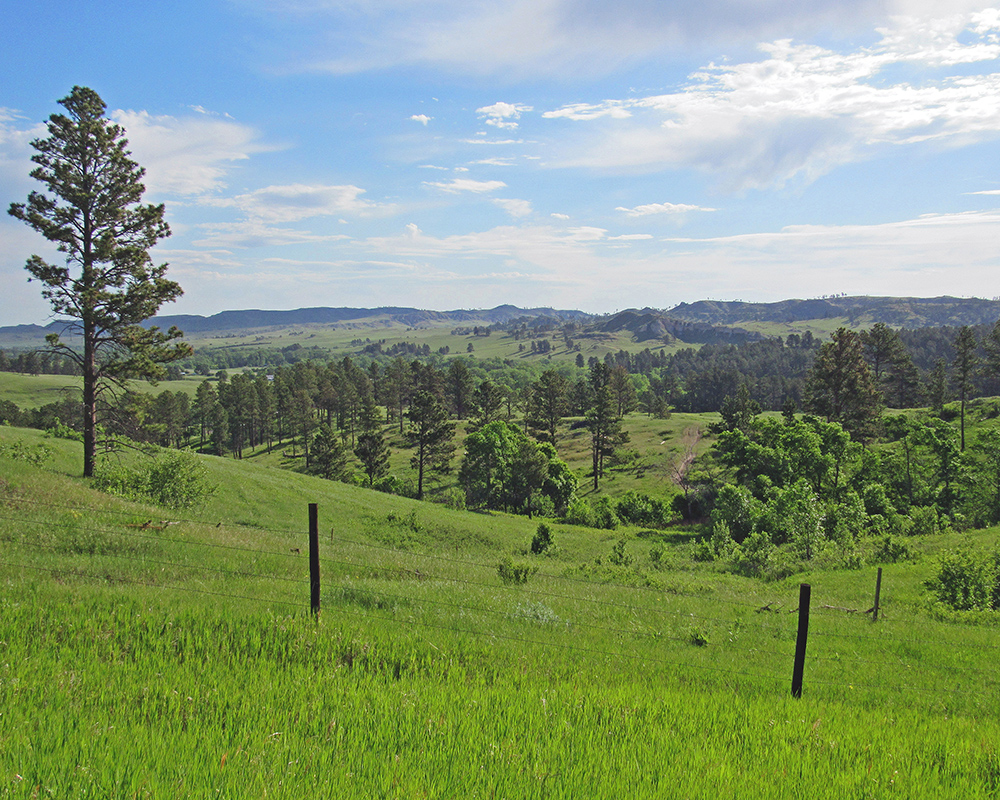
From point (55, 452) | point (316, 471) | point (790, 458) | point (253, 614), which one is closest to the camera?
point (253, 614)

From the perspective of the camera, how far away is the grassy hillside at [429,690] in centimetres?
513

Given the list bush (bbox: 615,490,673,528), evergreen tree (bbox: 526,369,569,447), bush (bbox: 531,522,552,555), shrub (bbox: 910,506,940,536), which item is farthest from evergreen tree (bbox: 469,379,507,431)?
shrub (bbox: 910,506,940,536)

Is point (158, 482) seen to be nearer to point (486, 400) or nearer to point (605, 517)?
point (605, 517)

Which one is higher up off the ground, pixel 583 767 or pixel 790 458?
pixel 583 767

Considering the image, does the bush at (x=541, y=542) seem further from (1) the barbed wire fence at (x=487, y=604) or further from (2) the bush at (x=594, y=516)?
(2) the bush at (x=594, y=516)

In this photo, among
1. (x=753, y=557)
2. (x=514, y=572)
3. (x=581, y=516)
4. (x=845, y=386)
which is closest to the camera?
(x=514, y=572)

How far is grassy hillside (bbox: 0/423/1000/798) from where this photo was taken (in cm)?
513

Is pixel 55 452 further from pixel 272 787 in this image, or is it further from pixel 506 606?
pixel 272 787

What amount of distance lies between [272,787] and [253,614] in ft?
18.7

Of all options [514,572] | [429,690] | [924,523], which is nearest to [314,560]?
[429,690]

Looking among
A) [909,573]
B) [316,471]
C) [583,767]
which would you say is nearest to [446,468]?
[316,471]

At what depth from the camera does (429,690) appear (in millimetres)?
7434

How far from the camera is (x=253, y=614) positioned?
384 inches

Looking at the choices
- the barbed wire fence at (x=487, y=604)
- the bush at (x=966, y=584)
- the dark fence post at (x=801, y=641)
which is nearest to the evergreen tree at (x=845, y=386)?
the bush at (x=966, y=584)
